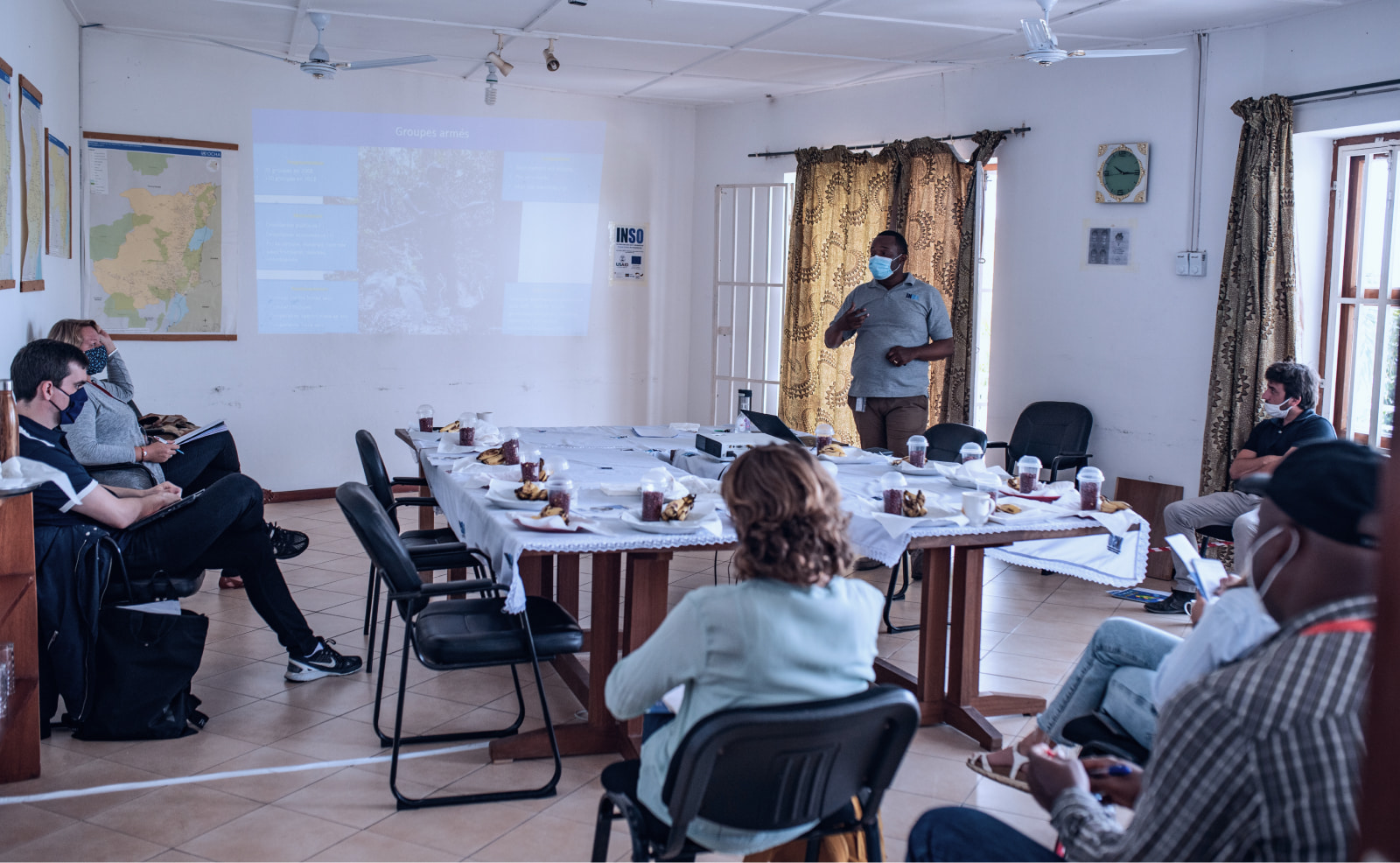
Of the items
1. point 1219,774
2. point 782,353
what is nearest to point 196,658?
point 1219,774

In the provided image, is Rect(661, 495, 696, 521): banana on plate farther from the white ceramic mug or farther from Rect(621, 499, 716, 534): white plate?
the white ceramic mug

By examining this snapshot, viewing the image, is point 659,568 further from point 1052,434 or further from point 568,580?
point 1052,434

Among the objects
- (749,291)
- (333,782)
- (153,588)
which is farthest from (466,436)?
(749,291)

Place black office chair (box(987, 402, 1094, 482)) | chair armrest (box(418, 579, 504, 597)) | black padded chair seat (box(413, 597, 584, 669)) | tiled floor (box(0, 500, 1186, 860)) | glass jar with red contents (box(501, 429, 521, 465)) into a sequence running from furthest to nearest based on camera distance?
black office chair (box(987, 402, 1094, 482)), glass jar with red contents (box(501, 429, 521, 465)), chair armrest (box(418, 579, 504, 597)), black padded chair seat (box(413, 597, 584, 669)), tiled floor (box(0, 500, 1186, 860))

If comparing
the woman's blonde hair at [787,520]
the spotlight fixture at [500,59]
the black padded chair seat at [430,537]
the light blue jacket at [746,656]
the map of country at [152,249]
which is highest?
the spotlight fixture at [500,59]

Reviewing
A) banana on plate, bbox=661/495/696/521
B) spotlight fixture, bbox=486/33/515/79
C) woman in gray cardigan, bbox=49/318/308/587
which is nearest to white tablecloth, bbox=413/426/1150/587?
banana on plate, bbox=661/495/696/521

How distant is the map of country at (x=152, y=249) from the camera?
6.15m

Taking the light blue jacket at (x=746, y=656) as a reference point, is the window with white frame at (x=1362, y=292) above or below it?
above

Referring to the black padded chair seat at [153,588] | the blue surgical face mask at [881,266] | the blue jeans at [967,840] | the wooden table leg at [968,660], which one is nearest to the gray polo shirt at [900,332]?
the blue surgical face mask at [881,266]

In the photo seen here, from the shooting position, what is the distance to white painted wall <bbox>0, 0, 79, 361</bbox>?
4.04 metres

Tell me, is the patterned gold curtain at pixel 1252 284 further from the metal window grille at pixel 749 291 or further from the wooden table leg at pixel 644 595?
the wooden table leg at pixel 644 595

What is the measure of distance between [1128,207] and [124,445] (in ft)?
15.2

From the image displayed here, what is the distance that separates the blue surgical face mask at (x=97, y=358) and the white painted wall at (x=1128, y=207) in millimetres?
4316

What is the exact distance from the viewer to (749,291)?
7582mm
